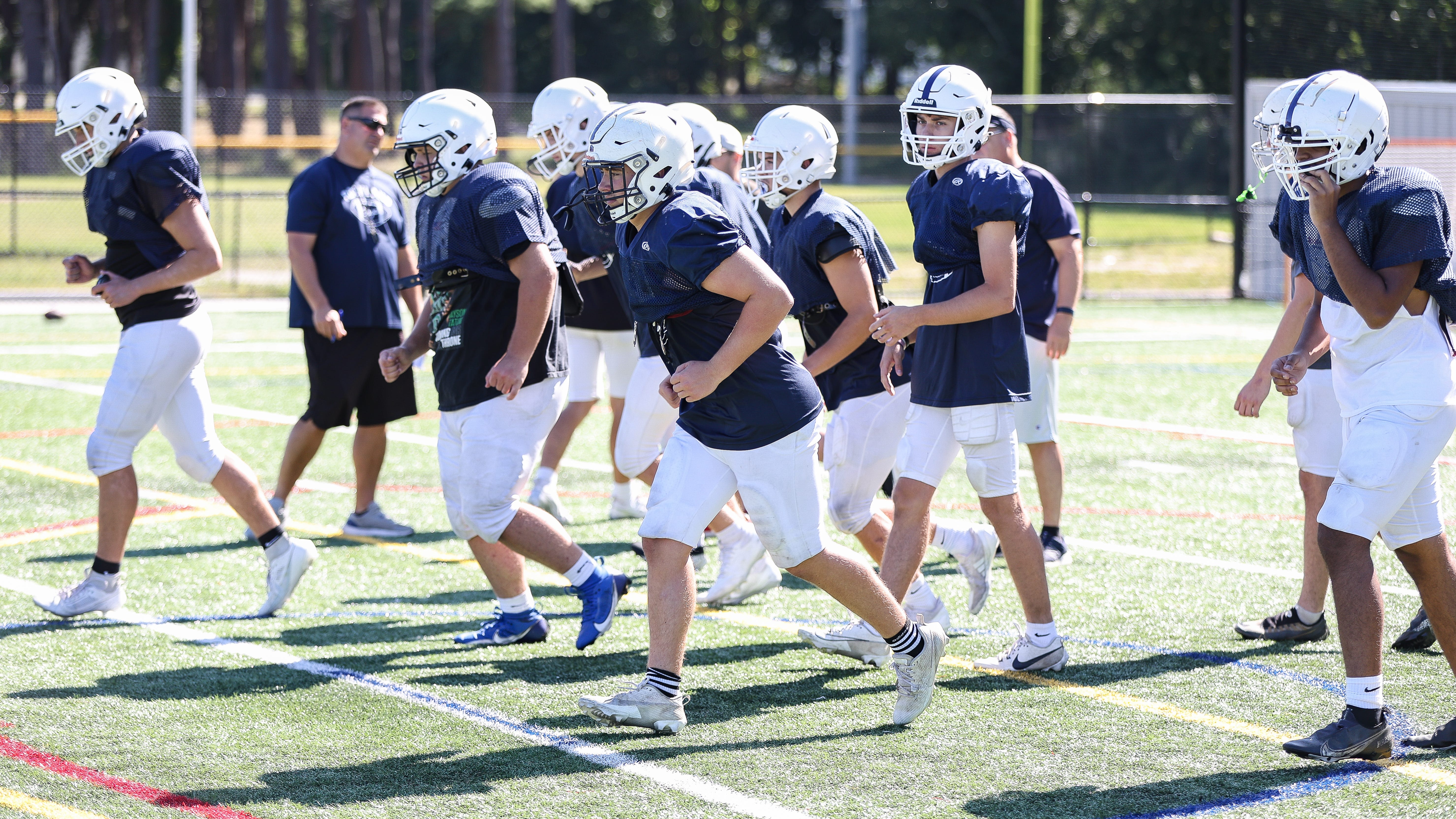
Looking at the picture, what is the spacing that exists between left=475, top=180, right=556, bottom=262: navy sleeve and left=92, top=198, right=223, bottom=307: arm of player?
122 centimetres

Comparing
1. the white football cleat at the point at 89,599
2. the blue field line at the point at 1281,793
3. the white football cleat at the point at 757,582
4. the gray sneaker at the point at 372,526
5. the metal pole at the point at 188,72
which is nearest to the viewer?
the blue field line at the point at 1281,793

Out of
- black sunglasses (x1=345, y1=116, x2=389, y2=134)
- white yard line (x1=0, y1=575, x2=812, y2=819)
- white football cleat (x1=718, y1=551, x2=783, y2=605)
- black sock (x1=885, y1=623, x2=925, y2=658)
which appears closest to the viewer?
white yard line (x1=0, y1=575, x2=812, y2=819)

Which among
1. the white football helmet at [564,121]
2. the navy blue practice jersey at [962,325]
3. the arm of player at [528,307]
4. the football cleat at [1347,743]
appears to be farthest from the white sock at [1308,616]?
the white football helmet at [564,121]

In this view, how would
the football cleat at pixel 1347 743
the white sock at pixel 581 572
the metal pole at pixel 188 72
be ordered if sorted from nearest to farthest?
the football cleat at pixel 1347 743
the white sock at pixel 581 572
the metal pole at pixel 188 72

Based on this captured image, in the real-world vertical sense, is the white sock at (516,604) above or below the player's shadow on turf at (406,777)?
above

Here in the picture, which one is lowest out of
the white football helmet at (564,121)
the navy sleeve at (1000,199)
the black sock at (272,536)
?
the black sock at (272,536)

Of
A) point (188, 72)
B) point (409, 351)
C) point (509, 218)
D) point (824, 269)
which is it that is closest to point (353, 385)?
point (409, 351)

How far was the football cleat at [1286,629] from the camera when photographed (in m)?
5.83

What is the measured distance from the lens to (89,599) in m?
6.12

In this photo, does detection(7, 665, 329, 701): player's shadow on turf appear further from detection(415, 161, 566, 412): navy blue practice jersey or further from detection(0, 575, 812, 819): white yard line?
detection(415, 161, 566, 412): navy blue practice jersey

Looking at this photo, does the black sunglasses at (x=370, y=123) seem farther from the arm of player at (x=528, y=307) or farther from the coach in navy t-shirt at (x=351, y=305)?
the arm of player at (x=528, y=307)

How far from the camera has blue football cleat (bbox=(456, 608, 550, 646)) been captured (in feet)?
19.4

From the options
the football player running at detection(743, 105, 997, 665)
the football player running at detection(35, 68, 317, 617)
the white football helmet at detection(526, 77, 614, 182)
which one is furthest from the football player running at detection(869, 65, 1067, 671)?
the football player running at detection(35, 68, 317, 617)

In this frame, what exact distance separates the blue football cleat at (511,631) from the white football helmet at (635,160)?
186 cm
